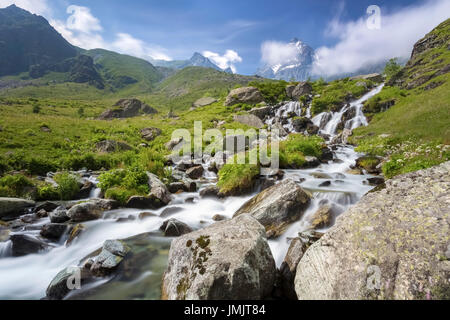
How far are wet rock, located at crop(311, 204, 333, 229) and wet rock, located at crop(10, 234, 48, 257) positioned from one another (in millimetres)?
10447

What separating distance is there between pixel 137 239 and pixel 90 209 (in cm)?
351

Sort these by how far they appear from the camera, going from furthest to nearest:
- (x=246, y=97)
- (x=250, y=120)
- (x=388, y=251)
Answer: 1. (x=246, y=97)
2. (x=250, y=120)
3. (x=388, y=251)

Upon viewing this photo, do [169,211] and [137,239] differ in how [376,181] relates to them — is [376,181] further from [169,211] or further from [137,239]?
[137,239]

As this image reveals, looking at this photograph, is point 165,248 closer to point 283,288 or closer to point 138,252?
point 138,252

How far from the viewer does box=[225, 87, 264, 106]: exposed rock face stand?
64.8 metres

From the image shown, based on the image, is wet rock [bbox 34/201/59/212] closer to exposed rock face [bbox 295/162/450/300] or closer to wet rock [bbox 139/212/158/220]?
wet rock [bbox 139/212/158/220]

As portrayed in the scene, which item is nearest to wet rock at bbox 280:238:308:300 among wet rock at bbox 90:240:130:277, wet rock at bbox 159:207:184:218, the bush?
wet rock at bbox 90:240:130:277

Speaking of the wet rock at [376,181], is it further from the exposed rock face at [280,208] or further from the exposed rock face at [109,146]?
the exposed rock face at [109,146]

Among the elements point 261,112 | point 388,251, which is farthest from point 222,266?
point 261,112

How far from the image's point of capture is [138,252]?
8.07 m

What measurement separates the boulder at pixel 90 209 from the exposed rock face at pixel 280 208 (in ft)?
24.6

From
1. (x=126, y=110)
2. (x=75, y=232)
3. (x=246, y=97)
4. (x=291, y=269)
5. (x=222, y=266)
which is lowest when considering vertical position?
(x=75, y=232)

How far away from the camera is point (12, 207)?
1074 centimetres

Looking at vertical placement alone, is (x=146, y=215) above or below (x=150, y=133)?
below
